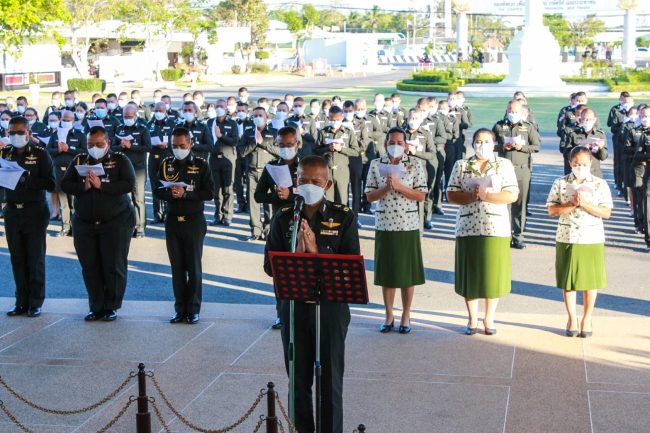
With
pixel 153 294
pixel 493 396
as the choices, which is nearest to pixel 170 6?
pixel 153 294

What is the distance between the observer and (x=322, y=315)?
6.98 meters

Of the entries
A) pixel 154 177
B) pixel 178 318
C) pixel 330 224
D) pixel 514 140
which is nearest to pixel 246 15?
pixel 154 177

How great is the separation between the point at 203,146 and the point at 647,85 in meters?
41.3

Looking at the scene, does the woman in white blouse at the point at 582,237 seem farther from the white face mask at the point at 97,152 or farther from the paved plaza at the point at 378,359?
the white face mask at the point at 97,152

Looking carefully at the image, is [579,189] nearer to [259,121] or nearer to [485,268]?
[485,268]

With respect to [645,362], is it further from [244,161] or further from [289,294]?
[244,161]

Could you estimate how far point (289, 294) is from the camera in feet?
21.0

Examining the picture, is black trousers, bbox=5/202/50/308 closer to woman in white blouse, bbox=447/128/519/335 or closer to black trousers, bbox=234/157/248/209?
woman in white blouse, bbox=447/128/519/335

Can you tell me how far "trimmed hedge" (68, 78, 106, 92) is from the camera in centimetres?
5862

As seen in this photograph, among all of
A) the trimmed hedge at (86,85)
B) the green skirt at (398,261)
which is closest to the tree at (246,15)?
the trimmed hedge at (86,85)

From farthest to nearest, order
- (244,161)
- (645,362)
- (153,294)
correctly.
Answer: (244,161) → (153,294) → (645,362)

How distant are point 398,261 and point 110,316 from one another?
3262mm

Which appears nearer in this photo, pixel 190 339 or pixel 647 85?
pixel 190 339

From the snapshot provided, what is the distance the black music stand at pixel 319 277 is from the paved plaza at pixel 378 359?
1.77 meters
